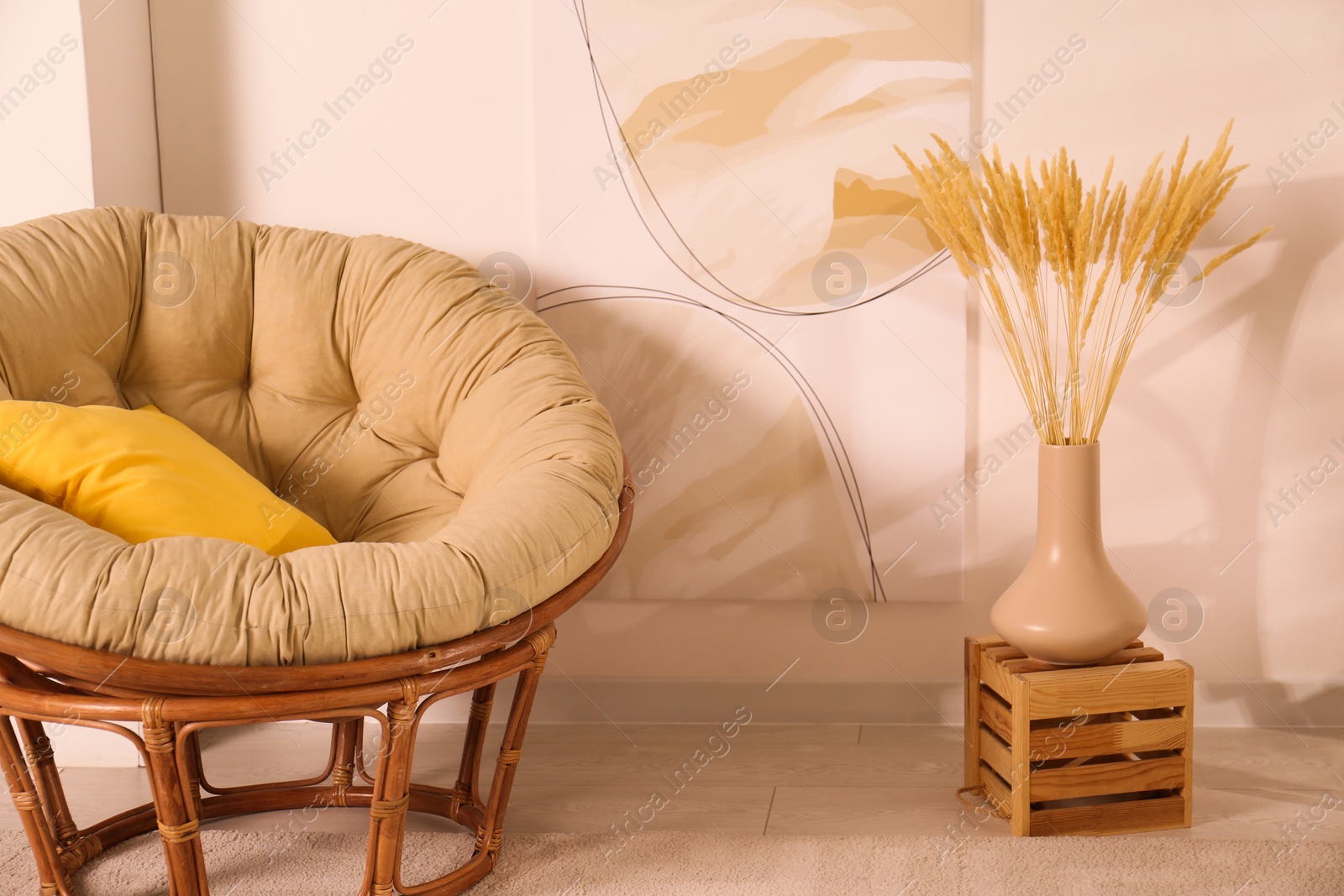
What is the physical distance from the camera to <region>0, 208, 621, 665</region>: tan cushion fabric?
52.9 inches

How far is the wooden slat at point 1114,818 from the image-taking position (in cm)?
158

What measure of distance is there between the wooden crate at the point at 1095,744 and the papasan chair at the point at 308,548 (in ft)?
2.34

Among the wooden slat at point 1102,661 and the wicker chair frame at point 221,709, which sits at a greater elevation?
the wicker chair frame at point 221,709

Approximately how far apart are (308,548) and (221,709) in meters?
0.22

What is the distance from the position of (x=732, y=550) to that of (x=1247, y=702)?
3.51ft

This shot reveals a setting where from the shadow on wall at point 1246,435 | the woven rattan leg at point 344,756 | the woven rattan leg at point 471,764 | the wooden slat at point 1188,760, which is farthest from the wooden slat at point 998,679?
the woven rattan leg at point 344,756

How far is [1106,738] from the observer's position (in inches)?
61.5

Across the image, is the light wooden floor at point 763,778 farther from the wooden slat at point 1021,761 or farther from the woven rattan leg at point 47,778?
the woven rattan leg at point 47,778

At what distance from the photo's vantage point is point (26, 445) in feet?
4.24

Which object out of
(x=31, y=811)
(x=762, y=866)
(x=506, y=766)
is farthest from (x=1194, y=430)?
(x=31, y=811)

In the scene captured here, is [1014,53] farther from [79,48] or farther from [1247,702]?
[79,48]

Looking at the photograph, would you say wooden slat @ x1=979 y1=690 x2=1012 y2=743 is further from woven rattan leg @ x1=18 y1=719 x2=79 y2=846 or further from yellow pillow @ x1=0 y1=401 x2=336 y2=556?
woven rattan leg @ x1=18 y1=719 x2=79 y2=846

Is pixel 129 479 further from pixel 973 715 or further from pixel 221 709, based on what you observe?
pixel 973 715

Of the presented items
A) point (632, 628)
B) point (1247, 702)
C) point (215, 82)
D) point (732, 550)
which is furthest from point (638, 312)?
point (1247, 702)
